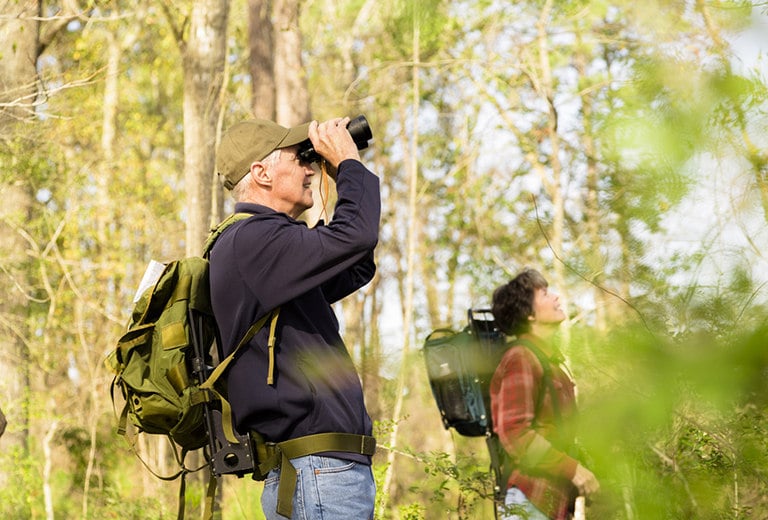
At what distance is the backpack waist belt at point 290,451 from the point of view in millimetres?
2607

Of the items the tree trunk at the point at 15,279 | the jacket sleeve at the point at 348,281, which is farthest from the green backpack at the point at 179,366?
the tree trunk at the point at 15,279

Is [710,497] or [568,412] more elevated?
[568,412]

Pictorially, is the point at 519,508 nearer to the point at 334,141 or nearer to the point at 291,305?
the point at 291,305

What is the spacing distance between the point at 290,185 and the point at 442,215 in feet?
41.8

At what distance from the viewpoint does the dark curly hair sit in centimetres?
459

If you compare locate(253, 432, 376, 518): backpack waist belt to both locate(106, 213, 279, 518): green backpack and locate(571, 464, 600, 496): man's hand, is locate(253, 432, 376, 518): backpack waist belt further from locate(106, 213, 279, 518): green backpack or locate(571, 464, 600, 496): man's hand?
locate(571, 464, 600, 496): man's hand

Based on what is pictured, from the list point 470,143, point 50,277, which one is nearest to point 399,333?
point 50,277

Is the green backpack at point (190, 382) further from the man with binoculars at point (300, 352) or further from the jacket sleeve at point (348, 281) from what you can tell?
the jacket sleeve at point (348, 281)

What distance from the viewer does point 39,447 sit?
612 inches

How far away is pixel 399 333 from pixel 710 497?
0.72 m

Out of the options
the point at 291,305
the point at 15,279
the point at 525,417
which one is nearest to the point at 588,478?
the point at 291,305

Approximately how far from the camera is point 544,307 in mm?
4527

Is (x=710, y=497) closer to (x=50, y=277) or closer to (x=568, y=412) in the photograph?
(x=568, y=412)

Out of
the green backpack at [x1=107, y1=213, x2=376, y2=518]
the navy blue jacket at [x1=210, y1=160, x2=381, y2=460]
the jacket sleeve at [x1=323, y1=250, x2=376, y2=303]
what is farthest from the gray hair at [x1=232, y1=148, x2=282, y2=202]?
the jacket sleeve at [x1=323, y1=250, x2=376, y2=303]
